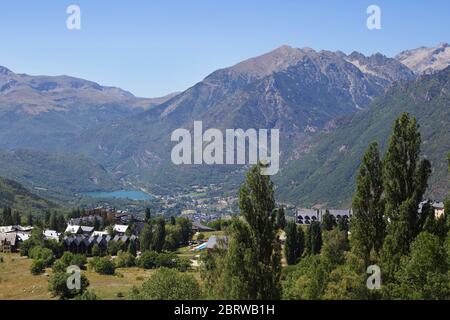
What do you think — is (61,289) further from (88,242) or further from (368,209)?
(368,209)

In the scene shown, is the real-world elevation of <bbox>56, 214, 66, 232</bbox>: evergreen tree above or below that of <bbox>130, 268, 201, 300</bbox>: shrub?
below

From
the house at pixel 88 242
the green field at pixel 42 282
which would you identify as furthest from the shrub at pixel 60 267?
the house at pixel 88 242

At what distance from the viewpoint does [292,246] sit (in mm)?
105562

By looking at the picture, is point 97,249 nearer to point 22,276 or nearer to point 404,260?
point 22,276

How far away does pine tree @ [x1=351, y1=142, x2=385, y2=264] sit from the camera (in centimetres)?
4619

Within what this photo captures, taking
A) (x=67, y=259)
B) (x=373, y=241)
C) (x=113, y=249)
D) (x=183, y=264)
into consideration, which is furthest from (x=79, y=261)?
(x=373, y=241)

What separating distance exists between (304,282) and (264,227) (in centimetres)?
1648

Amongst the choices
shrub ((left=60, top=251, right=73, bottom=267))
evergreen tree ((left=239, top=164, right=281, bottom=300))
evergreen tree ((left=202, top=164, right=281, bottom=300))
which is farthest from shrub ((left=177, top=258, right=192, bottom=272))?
evergreen tree ((left=239, top=164, right=281, bottom=300))

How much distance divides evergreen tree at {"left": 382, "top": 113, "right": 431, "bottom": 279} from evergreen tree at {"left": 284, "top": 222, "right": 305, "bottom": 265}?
60888 millimetres

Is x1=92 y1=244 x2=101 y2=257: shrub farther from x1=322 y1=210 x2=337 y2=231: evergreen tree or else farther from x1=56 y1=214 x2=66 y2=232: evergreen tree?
x1=322 y1=210 x2=337 y2=231: evergreen tree

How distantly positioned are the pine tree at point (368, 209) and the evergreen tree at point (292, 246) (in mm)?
58966
